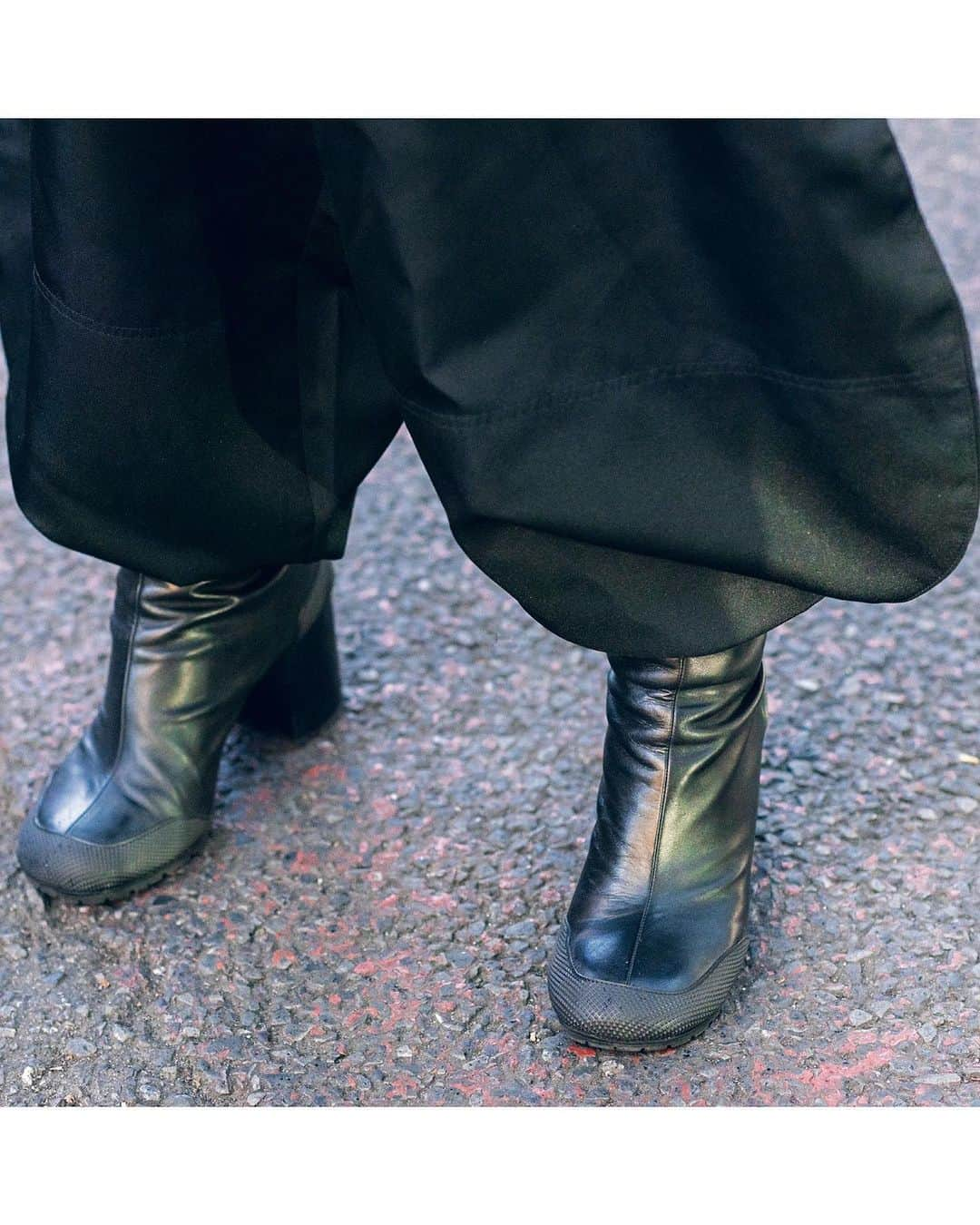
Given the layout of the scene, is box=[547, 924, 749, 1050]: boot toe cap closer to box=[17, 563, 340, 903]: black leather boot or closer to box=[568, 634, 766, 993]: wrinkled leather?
box=[568, 634, 766, 993]: wrinkled leather

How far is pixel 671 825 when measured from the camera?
1291 mm

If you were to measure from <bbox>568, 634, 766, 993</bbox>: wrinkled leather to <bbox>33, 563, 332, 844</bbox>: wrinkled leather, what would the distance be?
400 mm

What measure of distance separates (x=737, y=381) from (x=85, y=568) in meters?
1.25

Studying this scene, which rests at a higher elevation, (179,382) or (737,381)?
(737,381)

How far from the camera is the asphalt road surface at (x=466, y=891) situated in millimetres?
1251

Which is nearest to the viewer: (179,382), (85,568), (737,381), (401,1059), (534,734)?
(737,381)

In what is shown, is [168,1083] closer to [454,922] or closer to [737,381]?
[454,922]

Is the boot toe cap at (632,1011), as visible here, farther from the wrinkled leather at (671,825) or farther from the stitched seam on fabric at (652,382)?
the stitched seam on fabric at (652,382)

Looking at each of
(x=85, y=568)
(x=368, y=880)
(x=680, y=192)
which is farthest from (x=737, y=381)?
(x=85, y=568)

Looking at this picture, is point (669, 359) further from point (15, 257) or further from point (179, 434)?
point (15, 257)

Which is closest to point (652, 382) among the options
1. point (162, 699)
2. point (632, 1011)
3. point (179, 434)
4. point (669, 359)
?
point (669, 359)

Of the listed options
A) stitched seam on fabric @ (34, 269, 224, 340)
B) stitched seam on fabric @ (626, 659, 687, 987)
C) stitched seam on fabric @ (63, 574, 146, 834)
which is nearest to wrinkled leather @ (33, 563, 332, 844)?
stitched seam on fabric @ (63, 574, 146, 834)

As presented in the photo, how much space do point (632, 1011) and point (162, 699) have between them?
0.57 metres

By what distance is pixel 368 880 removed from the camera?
4.80ft
